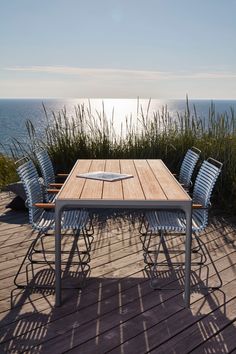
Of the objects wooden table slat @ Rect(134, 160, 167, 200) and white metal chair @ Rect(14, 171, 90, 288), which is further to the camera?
white metal chair @ Rect(14, 171, 90, 288)

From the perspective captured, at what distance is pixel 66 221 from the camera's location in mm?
2729

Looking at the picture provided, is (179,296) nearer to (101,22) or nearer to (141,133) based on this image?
(141,133)

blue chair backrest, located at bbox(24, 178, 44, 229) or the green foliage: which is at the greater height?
blue chair backrest, located at bbox(24, 178, 44, 229)

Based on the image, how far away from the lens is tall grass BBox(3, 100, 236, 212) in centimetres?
525

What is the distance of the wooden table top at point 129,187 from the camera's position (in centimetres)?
228

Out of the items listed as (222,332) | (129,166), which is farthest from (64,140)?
(222,332)

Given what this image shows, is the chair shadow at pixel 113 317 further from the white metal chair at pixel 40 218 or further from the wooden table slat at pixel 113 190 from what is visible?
the wooden table slat at pixel 113 190

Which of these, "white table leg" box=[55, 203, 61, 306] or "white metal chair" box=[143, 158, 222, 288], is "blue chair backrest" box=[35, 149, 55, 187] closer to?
"white metal chair" box=[143, 158, 222, 288]

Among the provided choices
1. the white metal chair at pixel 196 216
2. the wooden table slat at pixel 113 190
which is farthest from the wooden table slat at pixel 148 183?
the white metal chair at pixel 196 216

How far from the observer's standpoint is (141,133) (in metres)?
5.54

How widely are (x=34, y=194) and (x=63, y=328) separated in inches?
41.0

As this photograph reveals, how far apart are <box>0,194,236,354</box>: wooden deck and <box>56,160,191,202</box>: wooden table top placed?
702 mm

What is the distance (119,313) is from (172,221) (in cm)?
81

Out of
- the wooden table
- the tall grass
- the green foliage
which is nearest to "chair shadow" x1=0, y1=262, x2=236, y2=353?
the wooden table
